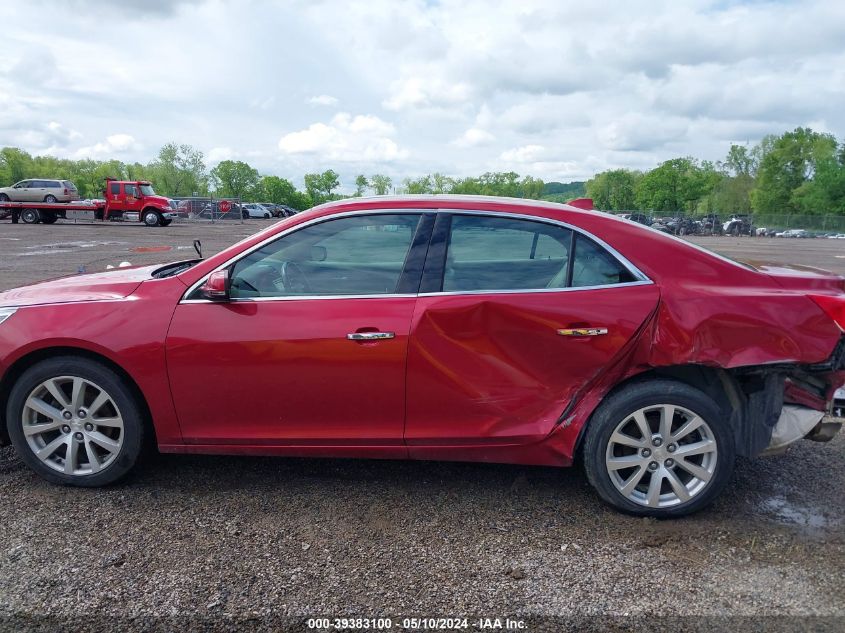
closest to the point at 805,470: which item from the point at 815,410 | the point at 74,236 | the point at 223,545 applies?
the point at 815,410

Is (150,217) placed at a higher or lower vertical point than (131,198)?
lower

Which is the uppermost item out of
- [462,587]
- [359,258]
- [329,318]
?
[359,258]

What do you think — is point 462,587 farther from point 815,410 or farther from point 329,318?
point 815,410

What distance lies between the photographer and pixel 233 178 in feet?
442

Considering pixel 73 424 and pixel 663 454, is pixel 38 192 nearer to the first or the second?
pixel 73 424

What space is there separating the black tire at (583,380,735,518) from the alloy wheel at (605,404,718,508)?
2cm

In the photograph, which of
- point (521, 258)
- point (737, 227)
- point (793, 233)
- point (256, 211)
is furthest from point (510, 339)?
point (793, 233)

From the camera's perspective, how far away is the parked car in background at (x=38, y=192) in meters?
34.0

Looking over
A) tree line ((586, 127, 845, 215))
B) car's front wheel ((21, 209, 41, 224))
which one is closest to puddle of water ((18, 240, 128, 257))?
car's front wheel ((21, 209, 41, 224))

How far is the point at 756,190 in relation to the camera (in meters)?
98.6

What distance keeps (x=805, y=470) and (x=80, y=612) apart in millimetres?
4046

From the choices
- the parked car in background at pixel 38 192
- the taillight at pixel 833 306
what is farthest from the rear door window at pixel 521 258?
the parked car in background at pixel 38 192

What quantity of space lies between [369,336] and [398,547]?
1.03m

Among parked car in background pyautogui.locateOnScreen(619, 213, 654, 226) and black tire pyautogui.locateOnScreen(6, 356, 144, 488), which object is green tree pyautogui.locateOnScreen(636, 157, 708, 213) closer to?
parked car in background pyautogui.locateOnScreen(619, 213, 654, 226)
